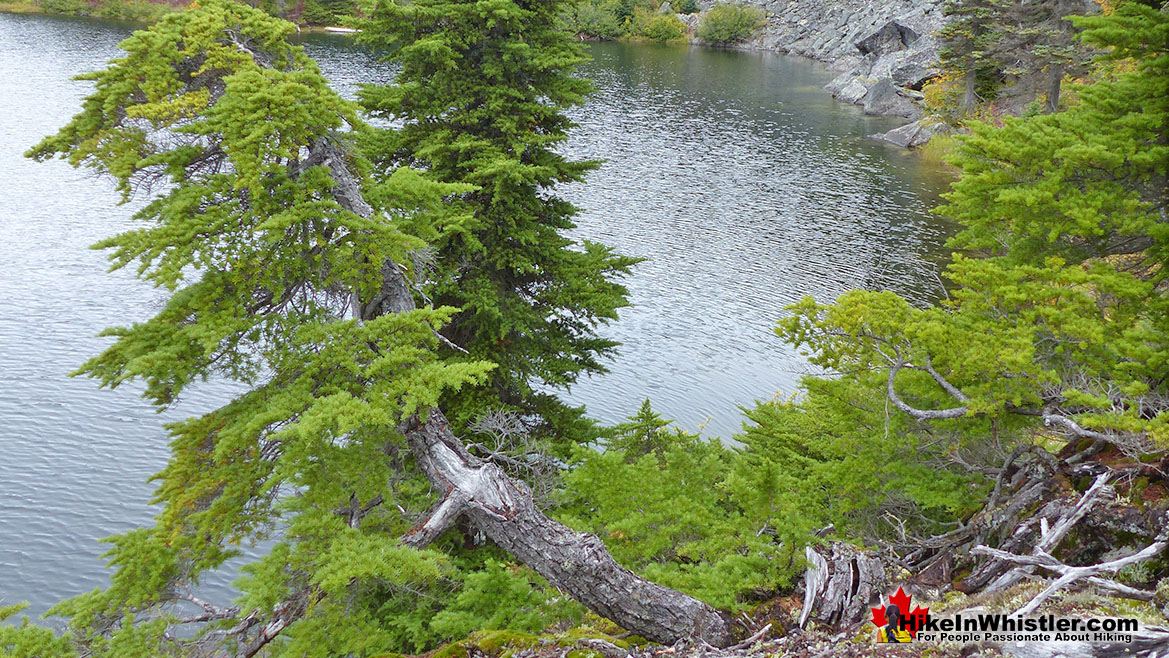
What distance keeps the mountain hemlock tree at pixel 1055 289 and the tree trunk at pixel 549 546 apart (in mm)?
4477

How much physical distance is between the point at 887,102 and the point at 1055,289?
2539 inches

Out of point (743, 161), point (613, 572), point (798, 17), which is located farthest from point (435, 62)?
point (798, 17)

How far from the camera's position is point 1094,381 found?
10.0 m

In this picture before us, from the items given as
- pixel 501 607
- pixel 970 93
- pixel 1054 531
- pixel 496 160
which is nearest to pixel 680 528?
pixel 501 607

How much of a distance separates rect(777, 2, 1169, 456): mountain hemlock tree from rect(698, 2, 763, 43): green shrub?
106803 mm

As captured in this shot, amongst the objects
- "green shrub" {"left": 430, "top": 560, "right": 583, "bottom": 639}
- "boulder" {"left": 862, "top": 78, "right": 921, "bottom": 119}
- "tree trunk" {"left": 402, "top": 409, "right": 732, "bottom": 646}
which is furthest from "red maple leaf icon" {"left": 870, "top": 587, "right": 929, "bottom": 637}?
"boulder" {"left": 862, "top": 78, "right": 921, "bottom": 119}

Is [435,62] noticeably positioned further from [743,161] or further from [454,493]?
[743,161]

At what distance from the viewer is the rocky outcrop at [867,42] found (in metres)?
68.2

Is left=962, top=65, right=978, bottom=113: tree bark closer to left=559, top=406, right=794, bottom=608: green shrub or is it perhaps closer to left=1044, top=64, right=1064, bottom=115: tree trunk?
left=1044, top=64, right=1064, bottom=115: tree trunk

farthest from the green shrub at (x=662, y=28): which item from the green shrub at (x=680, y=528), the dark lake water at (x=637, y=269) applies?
the green shrub at (x=680, y=528)

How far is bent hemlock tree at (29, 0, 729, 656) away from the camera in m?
8.28

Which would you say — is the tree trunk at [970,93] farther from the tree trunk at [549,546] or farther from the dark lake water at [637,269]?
the tree trunk at [549,546]
